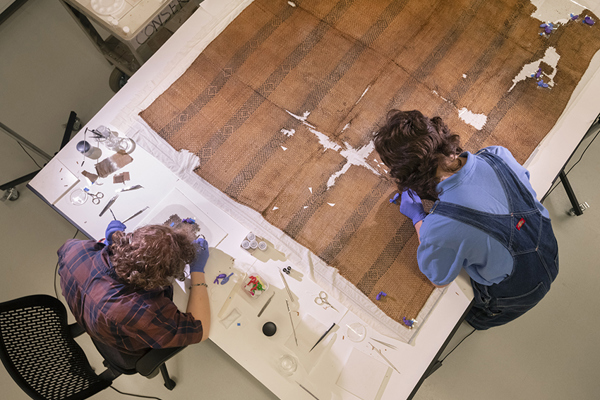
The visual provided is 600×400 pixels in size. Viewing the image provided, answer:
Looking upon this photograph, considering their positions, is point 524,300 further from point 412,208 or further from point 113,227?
point 113,227

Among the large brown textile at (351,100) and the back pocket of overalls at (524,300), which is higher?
the large brown textile at (351,100)

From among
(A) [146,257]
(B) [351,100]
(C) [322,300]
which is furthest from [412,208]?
(A) [146,257]

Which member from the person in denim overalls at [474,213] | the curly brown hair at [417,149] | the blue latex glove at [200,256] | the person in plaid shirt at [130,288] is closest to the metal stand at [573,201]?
the person in denim overalls at [474,213]

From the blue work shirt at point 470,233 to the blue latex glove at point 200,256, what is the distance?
1.09 metres

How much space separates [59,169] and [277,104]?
1312mm

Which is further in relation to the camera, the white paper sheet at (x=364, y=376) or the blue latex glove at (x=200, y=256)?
the blue latex glove at (x=200, y=256)

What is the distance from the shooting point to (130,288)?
1.68 metres

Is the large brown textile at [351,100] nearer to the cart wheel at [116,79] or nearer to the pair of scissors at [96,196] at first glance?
the pair of scissors at [96,196]

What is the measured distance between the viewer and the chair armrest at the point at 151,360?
173 cm

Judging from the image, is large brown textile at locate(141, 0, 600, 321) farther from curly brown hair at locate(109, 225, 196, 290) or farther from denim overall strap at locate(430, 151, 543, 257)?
curly brown hair at locate(109, 225, 196, 290)

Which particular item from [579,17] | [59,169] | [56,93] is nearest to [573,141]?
[579,17]

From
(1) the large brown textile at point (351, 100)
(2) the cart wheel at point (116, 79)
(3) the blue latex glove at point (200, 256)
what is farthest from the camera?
(2) the cart wheel at point (116, 79)

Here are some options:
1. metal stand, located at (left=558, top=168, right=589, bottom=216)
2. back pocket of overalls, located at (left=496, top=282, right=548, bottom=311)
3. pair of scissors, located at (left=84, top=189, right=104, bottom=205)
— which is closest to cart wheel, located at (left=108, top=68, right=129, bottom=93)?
pair of scissors, located at (left=84, top=189, right=104, bottom=205)

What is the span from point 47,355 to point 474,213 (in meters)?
1.96
